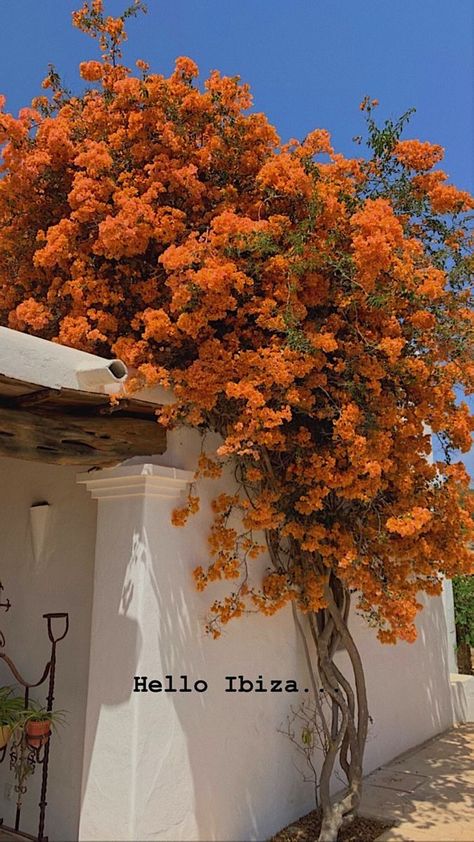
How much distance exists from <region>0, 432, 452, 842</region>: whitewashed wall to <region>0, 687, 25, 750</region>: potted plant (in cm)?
19

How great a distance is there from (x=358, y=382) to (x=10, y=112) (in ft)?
10.8

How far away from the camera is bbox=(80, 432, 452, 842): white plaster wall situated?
3.48 metres

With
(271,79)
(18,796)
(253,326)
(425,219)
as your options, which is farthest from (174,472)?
(271,79)

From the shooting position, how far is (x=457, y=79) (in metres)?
6.67

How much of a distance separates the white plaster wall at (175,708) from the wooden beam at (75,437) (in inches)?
9.2

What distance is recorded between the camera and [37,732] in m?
3.95

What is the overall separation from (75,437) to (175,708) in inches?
67.0

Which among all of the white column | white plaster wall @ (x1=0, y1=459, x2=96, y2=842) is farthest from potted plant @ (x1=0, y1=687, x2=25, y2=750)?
the white column

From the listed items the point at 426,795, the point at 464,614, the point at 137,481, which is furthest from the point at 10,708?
the point at 464,614

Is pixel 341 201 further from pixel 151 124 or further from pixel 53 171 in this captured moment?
pixel 53 171

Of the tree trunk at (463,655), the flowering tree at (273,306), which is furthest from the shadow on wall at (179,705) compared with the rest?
the tree trunk at (463,655)

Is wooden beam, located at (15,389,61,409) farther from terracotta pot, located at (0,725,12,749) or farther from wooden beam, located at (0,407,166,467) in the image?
terracotta pot, located at (0,725,12,749)

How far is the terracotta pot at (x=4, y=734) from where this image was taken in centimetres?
394

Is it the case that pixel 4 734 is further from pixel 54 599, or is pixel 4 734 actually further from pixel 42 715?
pixel 54 599
